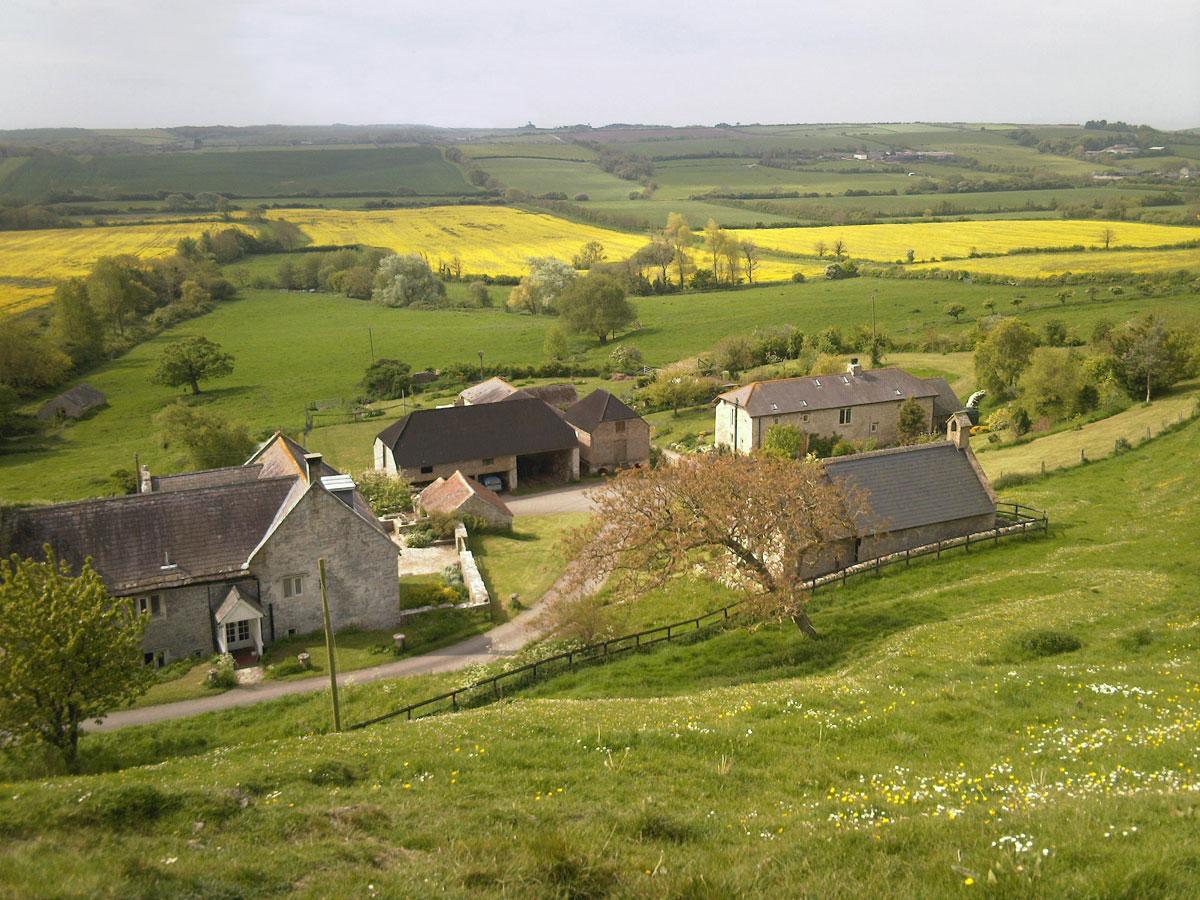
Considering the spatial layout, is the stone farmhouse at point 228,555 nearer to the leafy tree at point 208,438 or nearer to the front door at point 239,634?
the front door at point 239,634

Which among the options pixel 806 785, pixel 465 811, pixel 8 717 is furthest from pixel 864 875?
pixel 8 717

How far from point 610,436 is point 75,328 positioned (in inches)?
2739

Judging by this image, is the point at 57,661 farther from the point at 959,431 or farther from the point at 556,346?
the point at 556,346

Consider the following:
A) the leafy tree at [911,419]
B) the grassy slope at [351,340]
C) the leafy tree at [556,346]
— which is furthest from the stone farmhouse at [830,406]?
the leafy tree at [556,346]

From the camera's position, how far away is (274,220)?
592 feet

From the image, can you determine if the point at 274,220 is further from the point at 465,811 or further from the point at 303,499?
the point at 465,811

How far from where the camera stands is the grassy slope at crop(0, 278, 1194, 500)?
220ft

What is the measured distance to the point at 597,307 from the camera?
102m

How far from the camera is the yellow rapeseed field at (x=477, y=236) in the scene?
495 ft

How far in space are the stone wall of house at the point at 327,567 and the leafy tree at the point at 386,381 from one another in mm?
50180

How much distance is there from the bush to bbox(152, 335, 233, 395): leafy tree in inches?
3139

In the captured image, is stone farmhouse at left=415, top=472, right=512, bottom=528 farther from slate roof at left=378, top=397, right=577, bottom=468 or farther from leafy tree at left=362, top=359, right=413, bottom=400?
leafy tree at left=362, top=359, right=413, bottom=400

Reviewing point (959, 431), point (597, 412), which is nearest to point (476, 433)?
point (597, 412)

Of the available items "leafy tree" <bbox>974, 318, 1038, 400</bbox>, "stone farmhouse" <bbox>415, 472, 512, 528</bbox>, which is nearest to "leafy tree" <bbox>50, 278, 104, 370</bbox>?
"stone farmhouse" <bbox>415, 472, 512, 528</bbox>
